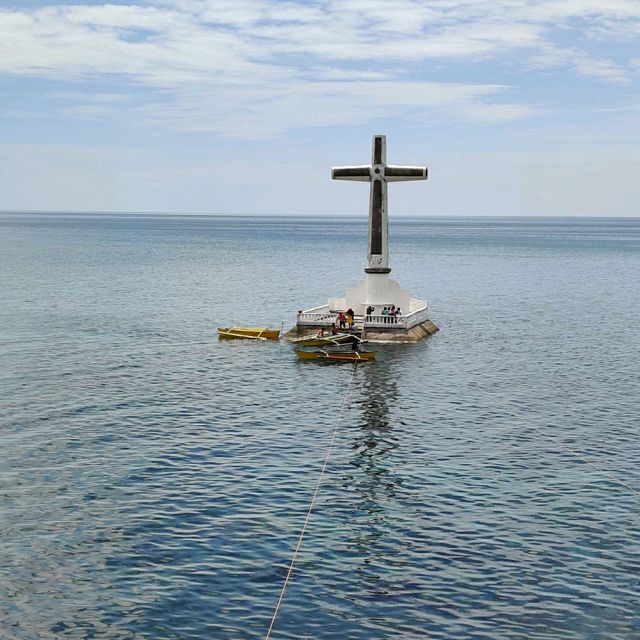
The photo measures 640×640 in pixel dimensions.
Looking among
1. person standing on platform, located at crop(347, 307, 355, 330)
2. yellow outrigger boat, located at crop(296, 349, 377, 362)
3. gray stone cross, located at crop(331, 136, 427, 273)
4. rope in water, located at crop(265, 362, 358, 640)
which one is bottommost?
rope in water, located at crop(265, 362, 358, 640)

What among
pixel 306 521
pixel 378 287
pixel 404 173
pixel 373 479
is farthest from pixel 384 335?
pixel 306 521

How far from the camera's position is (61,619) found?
22219 millimetres

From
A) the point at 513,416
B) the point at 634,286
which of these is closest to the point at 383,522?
the point at 513,416

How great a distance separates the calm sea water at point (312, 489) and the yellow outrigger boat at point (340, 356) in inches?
44.7

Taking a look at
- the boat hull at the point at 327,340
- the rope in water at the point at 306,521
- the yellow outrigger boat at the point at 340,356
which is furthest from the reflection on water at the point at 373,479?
the boat hull at the point at 327,340

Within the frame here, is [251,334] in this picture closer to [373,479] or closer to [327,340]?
[327,340]

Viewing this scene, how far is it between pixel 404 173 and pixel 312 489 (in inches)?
1542

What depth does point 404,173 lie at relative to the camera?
66500mm

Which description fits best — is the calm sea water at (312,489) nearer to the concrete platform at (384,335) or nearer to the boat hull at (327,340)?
the concrete platform at (384,335)

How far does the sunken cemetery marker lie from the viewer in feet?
218

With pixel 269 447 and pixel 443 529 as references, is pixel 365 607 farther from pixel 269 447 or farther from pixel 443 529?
pixel 269 447

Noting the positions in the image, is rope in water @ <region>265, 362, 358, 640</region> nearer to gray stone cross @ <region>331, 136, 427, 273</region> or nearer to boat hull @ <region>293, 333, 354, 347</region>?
boat hull @ <region>293, 333, 354, 347</region>

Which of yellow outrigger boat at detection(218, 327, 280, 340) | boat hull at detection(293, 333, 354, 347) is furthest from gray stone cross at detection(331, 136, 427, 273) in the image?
yellow outrigger boat at detection(218, 327, 280, 340)

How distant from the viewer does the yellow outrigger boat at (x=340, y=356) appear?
59500 millimetres
